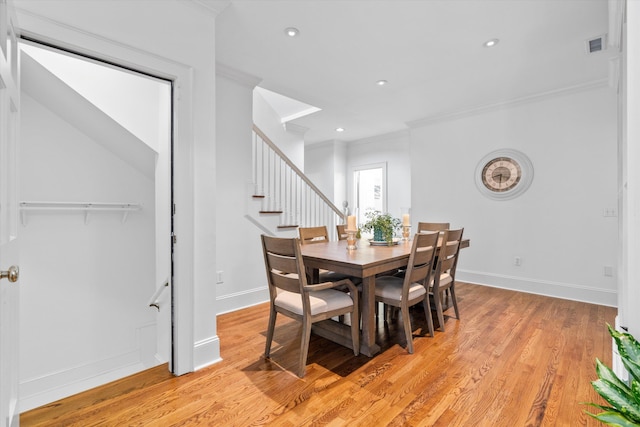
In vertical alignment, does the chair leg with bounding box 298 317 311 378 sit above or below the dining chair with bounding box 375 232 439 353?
below

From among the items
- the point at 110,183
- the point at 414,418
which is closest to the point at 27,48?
the point at 110,183

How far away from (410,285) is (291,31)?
230 cm

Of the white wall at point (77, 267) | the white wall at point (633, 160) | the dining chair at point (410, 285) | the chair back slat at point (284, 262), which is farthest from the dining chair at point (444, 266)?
the white wall at point (77, 267)

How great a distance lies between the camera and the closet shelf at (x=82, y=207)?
278 cm

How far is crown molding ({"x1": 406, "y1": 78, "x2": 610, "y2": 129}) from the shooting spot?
353 cm

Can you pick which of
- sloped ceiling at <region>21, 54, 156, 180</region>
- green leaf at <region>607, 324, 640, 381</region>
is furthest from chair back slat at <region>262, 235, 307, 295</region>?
sloped ceiling at <region>21, 54, 156, 180</region>

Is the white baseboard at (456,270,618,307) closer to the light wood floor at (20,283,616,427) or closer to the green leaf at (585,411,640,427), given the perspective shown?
the light wood floor at (20,283,616,427)

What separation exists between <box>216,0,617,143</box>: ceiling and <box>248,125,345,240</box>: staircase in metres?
0.82

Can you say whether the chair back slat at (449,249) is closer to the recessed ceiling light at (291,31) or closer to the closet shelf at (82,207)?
the recessed ceiling light at (291,31)

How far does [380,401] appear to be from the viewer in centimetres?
171

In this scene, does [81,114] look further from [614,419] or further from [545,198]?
[545,198]

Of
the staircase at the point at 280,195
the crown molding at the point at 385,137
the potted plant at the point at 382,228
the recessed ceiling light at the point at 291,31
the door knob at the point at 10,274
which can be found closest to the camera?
the door knob at the point at 10,274

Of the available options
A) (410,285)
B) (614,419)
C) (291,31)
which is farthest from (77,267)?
(614,419)

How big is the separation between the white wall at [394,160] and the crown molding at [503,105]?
0.89 meters
